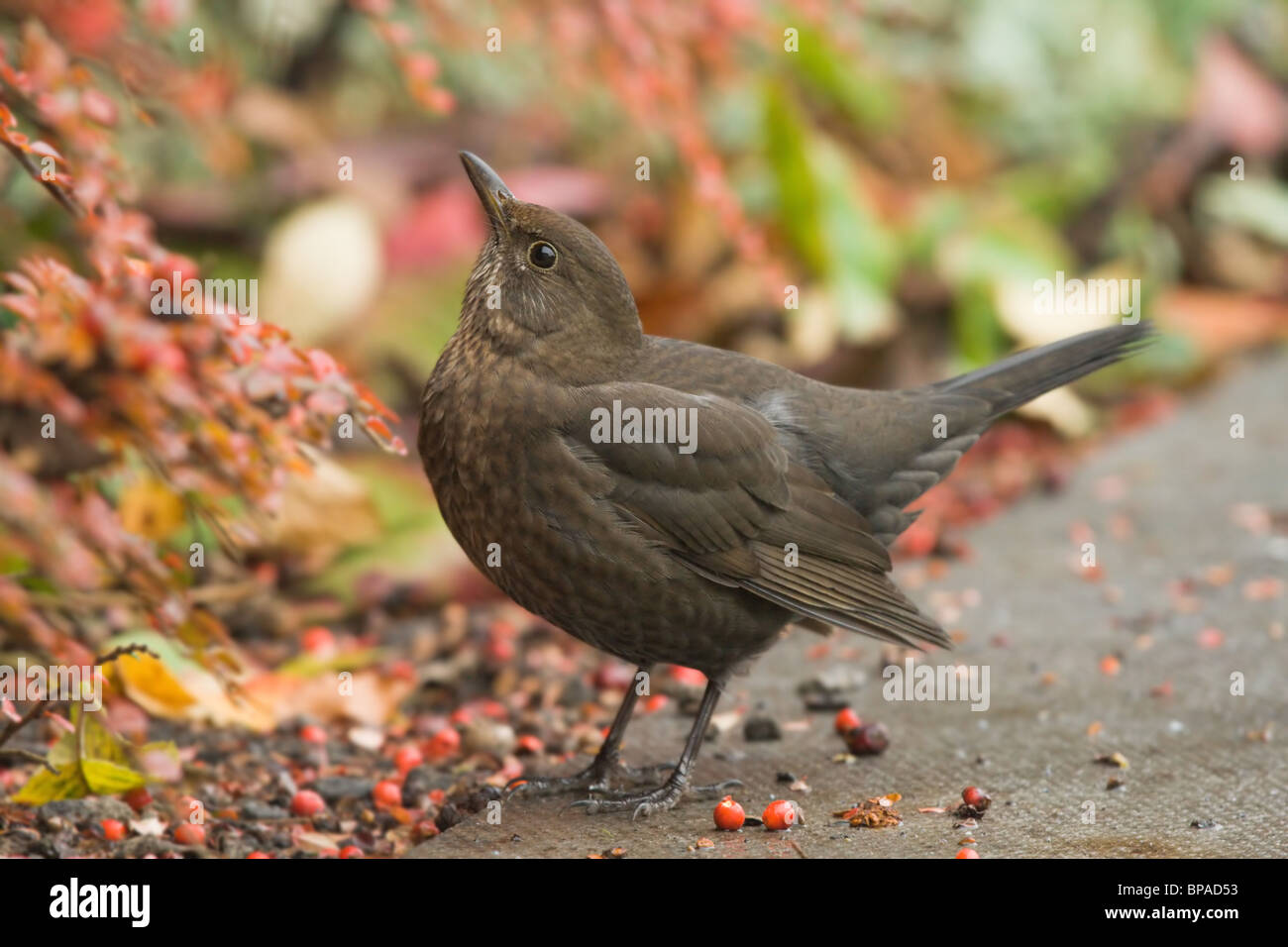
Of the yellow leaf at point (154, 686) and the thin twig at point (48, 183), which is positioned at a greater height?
the thin twig at point (48, 183)

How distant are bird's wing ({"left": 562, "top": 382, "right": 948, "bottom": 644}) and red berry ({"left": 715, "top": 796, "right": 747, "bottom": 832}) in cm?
53

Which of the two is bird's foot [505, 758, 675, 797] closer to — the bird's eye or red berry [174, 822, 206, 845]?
red berry [174, 822, 206, 845]

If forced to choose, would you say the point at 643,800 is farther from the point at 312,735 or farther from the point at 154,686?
the point at 154,686

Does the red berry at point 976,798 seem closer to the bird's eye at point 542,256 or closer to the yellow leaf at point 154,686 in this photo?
the bird's eye at point 542,256

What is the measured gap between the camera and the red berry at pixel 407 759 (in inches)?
167

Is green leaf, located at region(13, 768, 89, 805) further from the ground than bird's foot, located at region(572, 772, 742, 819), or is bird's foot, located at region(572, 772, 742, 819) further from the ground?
green leaf, located at region(13, 768, 89, 805)

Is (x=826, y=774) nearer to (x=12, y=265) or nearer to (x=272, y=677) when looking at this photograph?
(x=272, y=677)

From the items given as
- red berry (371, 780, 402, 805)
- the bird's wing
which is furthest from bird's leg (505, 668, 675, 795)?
the bird's wing

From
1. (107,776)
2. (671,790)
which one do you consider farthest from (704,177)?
(107,776)

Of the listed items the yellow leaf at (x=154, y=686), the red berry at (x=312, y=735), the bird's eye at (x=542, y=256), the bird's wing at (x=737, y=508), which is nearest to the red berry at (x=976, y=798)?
the bird's wing at (x=737, y=508)

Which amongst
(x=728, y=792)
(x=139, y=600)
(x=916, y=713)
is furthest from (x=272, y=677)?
(x=916, y=713)

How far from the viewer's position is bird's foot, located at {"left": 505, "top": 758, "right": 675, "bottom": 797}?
12.8ft

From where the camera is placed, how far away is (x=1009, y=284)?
23.3ft

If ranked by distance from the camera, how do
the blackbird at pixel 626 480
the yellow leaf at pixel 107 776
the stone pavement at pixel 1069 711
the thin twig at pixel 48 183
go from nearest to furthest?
the thin twig at pixel 48 183 → the yellow leaf at pixel 107 776 → the stone pavement at pixel 1069 711 → the blackbird at pixel 626 480
